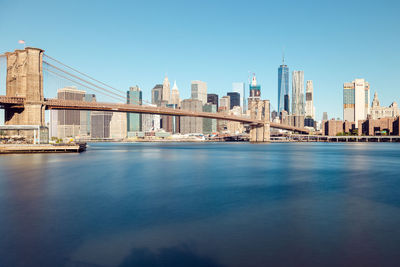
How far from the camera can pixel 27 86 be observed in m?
50.0

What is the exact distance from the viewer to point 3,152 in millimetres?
48500

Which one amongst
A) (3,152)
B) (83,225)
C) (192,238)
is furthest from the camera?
(3,152)

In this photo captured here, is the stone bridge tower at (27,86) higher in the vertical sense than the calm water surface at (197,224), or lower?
higher

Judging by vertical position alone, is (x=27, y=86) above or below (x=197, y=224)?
above

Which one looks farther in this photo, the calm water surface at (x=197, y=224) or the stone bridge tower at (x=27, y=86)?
the stone bridge tower at (x=27, y=86)

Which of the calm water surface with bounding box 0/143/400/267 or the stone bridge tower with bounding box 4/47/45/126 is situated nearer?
the calm water surface with bounding box 0/143/400/267

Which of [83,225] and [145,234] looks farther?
[83,225]

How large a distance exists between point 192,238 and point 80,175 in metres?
18.9

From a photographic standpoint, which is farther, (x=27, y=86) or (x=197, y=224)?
(x=27, y=86)

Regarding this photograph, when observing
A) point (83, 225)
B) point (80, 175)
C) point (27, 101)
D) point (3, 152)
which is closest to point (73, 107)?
point (27, 101)

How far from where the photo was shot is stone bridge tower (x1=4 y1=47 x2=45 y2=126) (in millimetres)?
49344

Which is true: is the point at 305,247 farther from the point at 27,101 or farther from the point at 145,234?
the point at 27,101

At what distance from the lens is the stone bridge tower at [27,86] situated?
4934 centimetres

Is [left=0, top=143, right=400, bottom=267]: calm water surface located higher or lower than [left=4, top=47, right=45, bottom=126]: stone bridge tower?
lower
